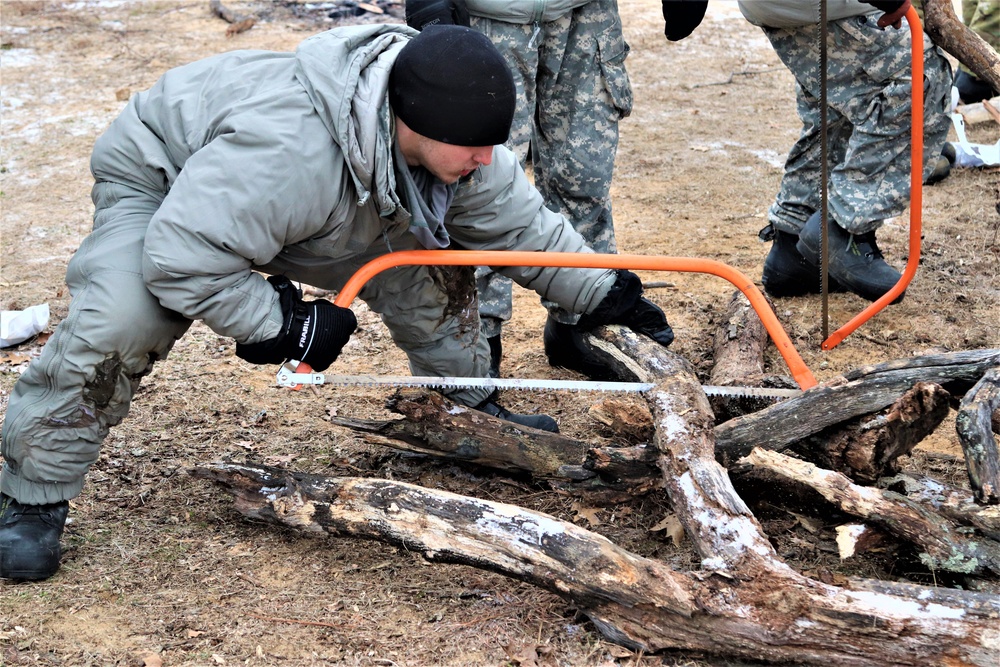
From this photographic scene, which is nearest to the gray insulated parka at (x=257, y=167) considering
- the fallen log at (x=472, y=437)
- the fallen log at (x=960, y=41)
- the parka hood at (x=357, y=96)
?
the parka hood at (x=357, y=96)

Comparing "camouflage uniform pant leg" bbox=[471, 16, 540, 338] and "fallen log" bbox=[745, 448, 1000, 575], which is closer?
"fallen log" bbox=[745, 448, 1000, 575]

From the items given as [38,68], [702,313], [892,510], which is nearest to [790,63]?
[702,313]

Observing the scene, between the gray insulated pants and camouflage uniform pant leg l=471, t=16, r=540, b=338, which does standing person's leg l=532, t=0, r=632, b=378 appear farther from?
the gray insulated pants

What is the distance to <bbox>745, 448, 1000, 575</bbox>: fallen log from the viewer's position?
255cm

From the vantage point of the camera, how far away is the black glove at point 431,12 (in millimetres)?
3641

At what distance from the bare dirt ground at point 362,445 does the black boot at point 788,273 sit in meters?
0.07

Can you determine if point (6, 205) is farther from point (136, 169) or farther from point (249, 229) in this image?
point (249, 229)

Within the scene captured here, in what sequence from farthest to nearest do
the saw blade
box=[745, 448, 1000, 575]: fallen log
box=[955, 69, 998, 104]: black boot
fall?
1. box=[955, 69, 998, 104]: black boot
2. the saw blade
3. box=[745, 448, 1000, 575]: fallen log

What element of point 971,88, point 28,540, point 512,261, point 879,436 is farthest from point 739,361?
point 971,88

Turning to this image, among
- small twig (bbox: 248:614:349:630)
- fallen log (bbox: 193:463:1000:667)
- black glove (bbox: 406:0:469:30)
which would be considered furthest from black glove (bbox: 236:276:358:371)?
black glove (bbox: 406:0:469:30)

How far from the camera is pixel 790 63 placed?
185 inches

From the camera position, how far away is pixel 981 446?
2619 millimetres

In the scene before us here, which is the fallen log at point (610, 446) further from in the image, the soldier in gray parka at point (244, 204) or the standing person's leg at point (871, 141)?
the standing person's leg at point (871, 141)

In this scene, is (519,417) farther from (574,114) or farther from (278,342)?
(574,114)
